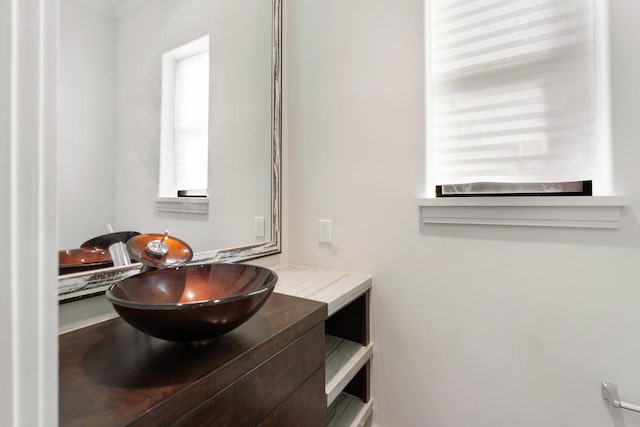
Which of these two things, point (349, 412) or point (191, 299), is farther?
point (349, 412)

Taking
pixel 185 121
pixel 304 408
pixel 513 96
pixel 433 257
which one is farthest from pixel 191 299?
pixel 513 96

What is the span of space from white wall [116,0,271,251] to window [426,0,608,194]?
80 centimetres

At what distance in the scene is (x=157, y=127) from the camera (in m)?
1.07

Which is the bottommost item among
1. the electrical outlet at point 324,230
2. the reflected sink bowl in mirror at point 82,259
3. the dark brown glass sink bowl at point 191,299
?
the dark brown glass sink bowl at point 191,299

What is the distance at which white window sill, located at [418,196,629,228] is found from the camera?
972mm

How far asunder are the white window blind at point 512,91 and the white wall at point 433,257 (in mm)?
86

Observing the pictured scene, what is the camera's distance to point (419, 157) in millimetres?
1287

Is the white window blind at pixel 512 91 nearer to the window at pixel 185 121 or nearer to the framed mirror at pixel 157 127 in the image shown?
the framed mirror at pixel 157 127

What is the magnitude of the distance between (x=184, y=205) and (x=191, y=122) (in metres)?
0.33

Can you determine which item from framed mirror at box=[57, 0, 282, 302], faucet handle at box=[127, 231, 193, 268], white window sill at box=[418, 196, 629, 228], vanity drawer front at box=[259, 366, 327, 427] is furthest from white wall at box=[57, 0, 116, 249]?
white window sill at box=[418, 196, 629, 228]

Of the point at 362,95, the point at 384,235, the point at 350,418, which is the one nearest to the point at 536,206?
the point at 384,235

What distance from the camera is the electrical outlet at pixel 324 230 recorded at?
4.97ft

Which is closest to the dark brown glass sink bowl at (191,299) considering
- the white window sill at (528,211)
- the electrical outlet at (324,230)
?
the electrical outlet at (324,230)

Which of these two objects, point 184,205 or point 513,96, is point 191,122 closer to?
point 184,205
